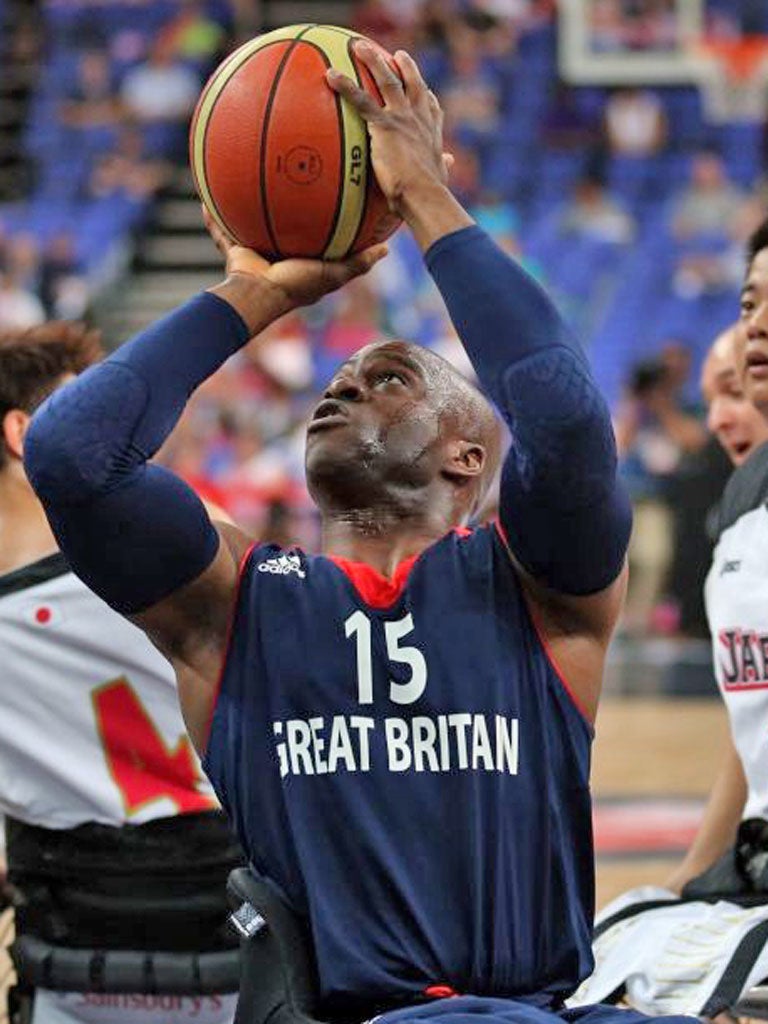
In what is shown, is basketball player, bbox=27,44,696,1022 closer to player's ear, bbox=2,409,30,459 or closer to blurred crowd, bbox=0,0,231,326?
player's ear, bbox=2,409,30,459

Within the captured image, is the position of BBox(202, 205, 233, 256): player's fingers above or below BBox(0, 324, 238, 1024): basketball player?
above

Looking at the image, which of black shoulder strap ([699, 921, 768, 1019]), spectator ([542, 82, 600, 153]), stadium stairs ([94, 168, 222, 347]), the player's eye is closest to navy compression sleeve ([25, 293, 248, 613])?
the player's eye

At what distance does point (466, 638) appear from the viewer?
2.71 meters

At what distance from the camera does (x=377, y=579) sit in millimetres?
2795

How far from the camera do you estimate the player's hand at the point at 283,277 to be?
9.07ft

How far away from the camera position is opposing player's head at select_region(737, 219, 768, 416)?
3680mm

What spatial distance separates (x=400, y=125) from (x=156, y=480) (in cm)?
57

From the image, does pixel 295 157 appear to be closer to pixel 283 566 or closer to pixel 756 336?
pixel 283 566

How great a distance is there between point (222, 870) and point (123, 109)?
14.3 meters

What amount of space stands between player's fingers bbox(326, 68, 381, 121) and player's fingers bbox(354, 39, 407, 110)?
0.02 meters

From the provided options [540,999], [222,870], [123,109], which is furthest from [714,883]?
[123,109]

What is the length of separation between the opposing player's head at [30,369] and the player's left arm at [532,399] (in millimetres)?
1191

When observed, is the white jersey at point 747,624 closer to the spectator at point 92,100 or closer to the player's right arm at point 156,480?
the player's right arm at point 156,480

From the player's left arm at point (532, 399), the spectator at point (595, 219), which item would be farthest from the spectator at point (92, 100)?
the player's left arm at point (532, 399)
